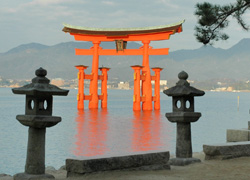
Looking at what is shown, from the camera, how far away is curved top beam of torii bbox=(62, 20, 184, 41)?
105 feet

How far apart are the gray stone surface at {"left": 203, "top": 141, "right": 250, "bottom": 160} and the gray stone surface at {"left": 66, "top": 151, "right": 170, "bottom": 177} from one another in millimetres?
1460

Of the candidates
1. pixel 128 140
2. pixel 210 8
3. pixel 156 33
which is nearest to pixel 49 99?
pixel 210 8

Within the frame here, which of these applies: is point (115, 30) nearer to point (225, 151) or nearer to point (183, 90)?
point (183, 90)

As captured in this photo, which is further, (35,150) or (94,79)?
(94,79)

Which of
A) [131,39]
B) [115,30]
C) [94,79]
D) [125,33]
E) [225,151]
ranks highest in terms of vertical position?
[115,30]

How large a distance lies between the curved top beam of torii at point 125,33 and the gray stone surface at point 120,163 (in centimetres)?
2529

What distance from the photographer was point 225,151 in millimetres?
8133

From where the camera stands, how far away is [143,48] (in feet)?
114

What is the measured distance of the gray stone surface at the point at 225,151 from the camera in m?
8.11

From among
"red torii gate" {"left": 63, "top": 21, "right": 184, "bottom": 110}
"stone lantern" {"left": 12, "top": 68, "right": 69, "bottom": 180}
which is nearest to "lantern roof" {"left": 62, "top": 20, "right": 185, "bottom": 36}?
"red torii gate" {"left": 63, "top": 21, "right": 184, "bottom": 110}

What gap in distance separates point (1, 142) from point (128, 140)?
6.03 metres

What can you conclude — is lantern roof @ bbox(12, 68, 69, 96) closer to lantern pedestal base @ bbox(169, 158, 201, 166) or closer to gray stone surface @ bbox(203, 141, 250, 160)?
lantern pedestal base @ bbox(169, 158, 201, 166)

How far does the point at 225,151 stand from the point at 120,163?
8.88 ft

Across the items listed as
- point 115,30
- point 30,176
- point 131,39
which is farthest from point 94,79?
point 30,176
